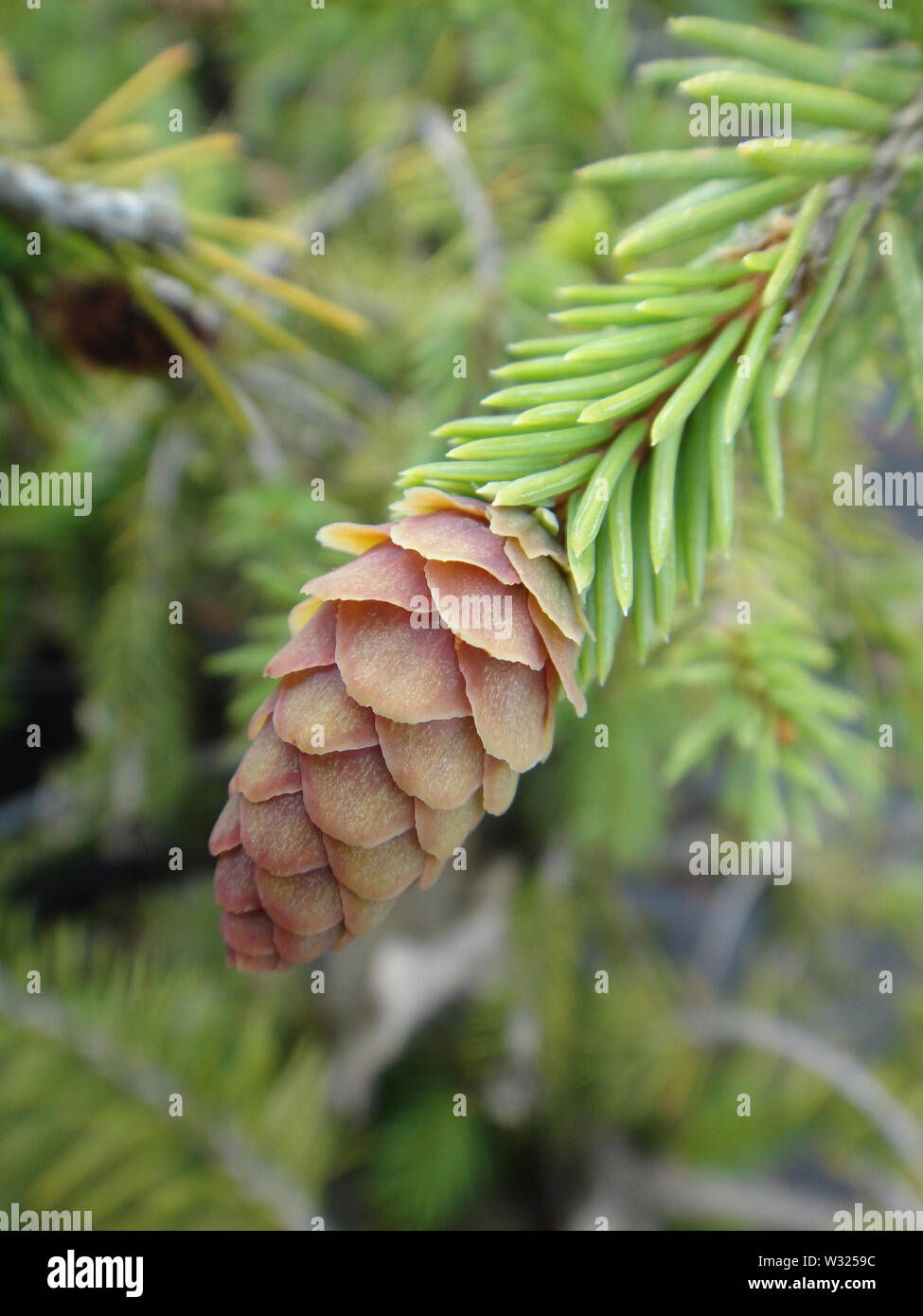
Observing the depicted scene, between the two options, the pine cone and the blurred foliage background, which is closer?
the pine cone

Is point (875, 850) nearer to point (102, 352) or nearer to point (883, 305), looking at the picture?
point (883, 305)

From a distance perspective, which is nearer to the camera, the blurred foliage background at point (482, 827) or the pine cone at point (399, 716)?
the pine cone at point (399, 716)

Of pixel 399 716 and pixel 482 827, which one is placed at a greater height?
pixel 399 716
